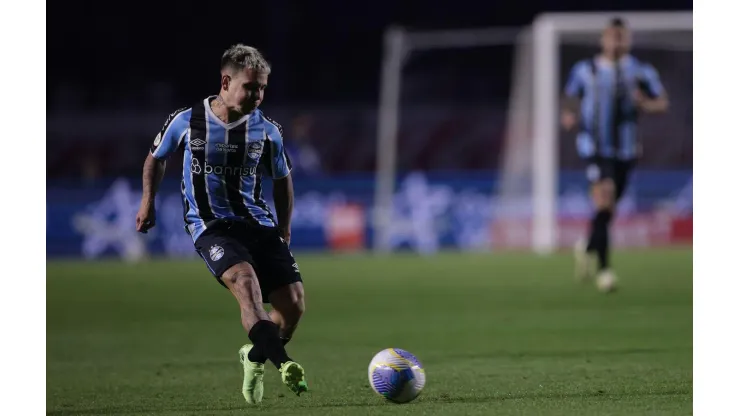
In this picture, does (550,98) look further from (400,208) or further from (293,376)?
(293,376)

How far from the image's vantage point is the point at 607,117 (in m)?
11.1

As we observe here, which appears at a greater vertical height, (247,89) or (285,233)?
(247,89)

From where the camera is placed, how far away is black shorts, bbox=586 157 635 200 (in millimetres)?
10664

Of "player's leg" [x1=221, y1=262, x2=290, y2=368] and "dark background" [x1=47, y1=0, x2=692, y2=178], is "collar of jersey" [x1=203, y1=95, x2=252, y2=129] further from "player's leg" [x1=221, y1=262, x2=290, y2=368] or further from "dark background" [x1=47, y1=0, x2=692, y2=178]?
"dark background" [x1=47, y1=0, x2=692, y2=178]

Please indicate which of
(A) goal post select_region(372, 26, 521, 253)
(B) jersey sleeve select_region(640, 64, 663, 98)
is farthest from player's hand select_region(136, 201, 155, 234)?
(A) goal post select_region(372, 26, 521, 253)

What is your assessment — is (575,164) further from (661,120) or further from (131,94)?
(131,94)

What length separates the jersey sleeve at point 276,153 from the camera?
5.36 meters

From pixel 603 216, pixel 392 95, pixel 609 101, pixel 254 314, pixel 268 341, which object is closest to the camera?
pixel 268 341

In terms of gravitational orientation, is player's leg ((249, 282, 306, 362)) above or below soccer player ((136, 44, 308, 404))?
below

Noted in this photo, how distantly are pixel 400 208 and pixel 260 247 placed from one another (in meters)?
12.3

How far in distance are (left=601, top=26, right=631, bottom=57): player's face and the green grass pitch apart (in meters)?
1.92

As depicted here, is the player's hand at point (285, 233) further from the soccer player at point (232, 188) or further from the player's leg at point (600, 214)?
the player's leg at point (600, 214)

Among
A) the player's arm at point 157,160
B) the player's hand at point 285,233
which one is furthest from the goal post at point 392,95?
the player's arm at point 157,160

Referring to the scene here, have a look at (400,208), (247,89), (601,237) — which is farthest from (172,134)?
(400,208)
